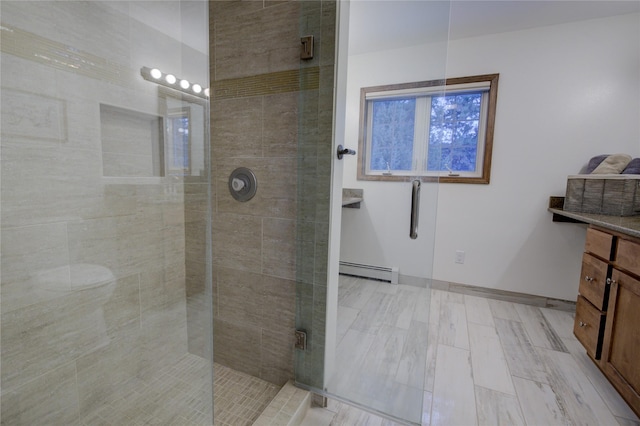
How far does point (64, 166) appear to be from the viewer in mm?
1023

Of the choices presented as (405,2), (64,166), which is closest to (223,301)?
(64,166)

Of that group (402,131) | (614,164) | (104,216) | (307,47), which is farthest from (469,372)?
(104,216)

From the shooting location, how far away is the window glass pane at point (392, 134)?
4.63ft

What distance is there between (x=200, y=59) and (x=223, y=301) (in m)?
1.27

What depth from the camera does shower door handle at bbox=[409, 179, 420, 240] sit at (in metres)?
1.36

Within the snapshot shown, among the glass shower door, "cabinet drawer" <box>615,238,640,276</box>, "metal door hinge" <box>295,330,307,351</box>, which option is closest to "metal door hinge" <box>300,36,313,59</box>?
the glass shower door

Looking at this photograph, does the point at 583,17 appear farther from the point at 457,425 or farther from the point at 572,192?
the point at 457,425

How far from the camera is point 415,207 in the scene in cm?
Answer: 136

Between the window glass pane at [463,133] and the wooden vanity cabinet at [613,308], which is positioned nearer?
the wooden vanity cabinet at [613,308]

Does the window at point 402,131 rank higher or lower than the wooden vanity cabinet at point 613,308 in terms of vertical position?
higher

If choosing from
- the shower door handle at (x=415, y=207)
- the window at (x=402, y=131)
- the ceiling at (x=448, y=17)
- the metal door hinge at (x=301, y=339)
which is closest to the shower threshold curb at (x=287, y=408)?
the metal door hinge at (x=301, y=339)

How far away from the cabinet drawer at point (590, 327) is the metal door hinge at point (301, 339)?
5.13 feet

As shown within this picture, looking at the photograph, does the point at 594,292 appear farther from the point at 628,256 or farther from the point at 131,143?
the point at 131,143

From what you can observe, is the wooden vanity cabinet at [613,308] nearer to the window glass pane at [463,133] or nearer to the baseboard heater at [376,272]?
the baseboard heater at [376,272]
